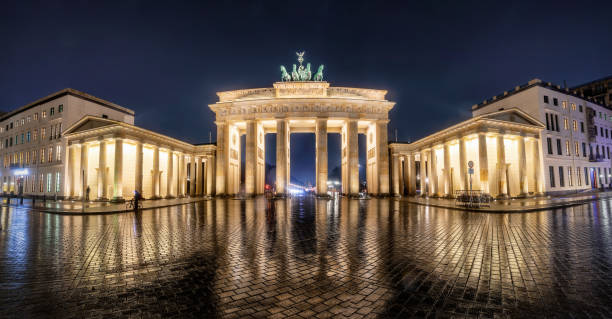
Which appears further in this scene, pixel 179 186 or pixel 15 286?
pixel 179 186

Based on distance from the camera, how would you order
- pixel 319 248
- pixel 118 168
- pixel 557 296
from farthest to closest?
pixel 118 168 < pixel 319 248 < pixel 557 296

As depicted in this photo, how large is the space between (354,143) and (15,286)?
36078mm

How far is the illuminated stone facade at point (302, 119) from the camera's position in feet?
122

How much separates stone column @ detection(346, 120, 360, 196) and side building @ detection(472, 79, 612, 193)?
76.9 feet

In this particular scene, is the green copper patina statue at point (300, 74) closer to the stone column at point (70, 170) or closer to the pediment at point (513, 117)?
the pediment at point (513, 117)

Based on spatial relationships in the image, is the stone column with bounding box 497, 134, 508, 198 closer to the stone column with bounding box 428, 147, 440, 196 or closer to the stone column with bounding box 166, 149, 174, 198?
the stone column with bounding box 428, 147, 440, 196

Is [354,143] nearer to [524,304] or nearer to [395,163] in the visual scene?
[395,163]

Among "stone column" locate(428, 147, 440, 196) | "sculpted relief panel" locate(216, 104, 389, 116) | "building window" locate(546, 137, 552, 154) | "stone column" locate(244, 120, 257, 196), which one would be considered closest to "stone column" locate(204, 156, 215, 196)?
"stone column" locate(244, 120, 257, 196)

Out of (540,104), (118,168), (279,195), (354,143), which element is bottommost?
(279,195)

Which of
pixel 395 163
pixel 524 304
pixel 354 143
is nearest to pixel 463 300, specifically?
pixel 524 304

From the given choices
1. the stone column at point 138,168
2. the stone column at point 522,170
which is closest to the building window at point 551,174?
the stone column at point 522,170

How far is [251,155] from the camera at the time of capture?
38.2 meters

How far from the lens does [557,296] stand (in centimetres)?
373

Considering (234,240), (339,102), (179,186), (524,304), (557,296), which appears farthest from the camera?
(179,186)
